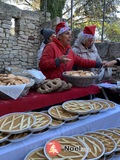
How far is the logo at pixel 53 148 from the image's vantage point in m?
1.02

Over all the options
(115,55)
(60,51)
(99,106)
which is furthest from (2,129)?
(115,55)

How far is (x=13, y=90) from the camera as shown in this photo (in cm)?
129

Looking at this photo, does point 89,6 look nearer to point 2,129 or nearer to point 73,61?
Result: point 73,61

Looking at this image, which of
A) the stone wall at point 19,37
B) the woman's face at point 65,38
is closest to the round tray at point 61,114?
the woman's face at point 65,38

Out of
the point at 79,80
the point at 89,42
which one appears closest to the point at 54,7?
the point at 89,42

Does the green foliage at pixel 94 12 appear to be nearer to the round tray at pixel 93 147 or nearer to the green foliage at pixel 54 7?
the green foliage at pixel 54 7

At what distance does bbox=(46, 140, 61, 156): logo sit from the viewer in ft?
3.35

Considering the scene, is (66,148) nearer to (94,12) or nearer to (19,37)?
(19,37)

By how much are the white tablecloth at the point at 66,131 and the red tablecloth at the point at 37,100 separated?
0.87 ft

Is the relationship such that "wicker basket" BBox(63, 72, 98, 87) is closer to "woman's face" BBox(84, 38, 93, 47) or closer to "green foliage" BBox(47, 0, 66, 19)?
"woman's face" BBox(84, 38, 93, 47)

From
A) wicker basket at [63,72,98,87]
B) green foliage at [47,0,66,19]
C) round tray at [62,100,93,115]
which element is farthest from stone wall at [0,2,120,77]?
round tray at [62,100,93,115]

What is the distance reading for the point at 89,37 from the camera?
2.10m

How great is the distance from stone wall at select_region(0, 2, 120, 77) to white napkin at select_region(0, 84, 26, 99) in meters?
3.38

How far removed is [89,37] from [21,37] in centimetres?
319
